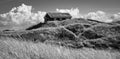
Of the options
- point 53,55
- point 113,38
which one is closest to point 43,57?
point 53,55

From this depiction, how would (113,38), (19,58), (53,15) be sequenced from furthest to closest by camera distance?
(53,15) → (113,38) → (19,58)

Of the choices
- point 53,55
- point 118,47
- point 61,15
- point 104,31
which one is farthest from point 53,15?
point 53,55

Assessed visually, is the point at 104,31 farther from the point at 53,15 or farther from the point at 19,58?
the point at 53,15

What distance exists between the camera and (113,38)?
33.6 feet

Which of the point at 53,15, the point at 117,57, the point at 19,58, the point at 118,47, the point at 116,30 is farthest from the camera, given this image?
the point at 53,15

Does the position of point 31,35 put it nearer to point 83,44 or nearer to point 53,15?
point 83,44

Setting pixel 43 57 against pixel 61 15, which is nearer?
pixel 43 57

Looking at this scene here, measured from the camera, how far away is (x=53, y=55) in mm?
2686

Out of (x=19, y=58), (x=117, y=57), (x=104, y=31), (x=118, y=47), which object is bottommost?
(x=118, y=47)

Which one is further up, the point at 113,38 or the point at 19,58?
the point at 19,58

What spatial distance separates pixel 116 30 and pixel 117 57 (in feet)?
34.7

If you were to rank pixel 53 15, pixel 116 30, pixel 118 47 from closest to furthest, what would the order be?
1. pixel 118 47
2. pixel 116 30
3. pixel 53 15

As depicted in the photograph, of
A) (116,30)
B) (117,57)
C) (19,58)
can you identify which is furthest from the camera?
(116,30)

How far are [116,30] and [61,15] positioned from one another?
36.8 meters
